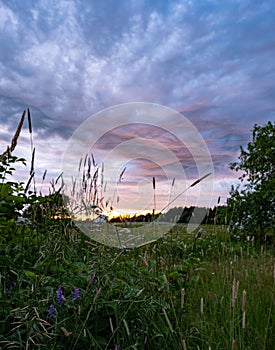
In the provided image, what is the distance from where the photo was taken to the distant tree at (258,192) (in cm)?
738

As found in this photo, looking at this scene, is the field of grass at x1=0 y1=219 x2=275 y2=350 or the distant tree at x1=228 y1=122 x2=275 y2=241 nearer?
the field of grass at x1=0 y1=219 x2=275 y2=350

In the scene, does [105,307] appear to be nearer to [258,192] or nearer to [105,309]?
[105,309]

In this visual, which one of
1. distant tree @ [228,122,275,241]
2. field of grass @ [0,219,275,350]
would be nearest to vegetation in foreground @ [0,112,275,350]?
field of grass @ [0,219,275,350]

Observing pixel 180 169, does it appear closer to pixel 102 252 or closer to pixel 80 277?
pixel 102 252

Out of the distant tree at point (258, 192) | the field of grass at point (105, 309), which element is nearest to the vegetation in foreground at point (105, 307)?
the field of grass at point (105, 309)

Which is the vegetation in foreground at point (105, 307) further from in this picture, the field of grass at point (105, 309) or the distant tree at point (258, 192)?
the distant tree at point (258, 192)

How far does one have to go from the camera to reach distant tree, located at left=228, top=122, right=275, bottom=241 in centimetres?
738

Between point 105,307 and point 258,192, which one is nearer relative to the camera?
point 105,307

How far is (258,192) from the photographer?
25.2 feet

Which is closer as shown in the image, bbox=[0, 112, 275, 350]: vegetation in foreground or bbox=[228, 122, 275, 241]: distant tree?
bbox=[0, 112, 275, 350]: vegetation in foreground

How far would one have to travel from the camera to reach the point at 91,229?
371 centimetres

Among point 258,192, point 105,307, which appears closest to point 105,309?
point 105,307

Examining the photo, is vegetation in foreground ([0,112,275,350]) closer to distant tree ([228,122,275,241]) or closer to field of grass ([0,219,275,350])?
field of grass ([0,219,275,350])

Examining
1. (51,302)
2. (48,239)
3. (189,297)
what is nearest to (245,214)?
(189,297)
